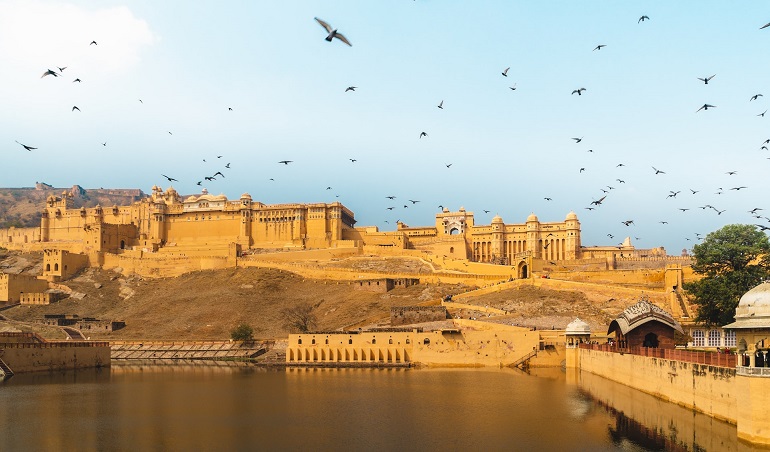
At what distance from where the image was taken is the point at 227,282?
7806cm

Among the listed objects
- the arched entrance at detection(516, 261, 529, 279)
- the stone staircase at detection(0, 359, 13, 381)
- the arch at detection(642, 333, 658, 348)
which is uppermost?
the arched entrance at detection(516, 261, 529, 279)

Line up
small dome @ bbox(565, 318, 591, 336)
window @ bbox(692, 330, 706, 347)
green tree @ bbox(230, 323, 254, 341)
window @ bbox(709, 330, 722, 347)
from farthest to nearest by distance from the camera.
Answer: green tree @ bbox(230, 323, 254, 341), small dome @ bbox(565, 318, 591, 336), window @ bbox(692, 330, 706, 347), window @ bbox(709, 330, 722, 347)

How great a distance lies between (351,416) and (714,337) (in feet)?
76.7

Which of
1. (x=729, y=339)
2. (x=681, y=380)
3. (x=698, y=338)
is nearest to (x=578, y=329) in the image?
(x=698, y=338)

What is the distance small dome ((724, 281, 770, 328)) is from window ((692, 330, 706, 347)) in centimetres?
2108

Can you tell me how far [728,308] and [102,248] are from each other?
239 ft

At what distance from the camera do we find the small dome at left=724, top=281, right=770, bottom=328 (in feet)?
67.0

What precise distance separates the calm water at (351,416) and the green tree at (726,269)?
9.33 m

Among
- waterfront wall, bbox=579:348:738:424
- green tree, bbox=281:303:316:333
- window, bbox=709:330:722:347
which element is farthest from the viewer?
green tree, bbox=281:303:316:333

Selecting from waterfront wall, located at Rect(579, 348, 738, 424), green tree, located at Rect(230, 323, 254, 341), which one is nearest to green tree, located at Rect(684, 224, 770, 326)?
waterfront wall, located at Rect(579, 348, 738, 424)

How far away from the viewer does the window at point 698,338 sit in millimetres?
41094

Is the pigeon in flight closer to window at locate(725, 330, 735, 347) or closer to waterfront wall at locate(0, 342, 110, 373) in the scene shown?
window at locate(725, 330, 735, 347)

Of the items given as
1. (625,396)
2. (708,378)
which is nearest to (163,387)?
(625,396)

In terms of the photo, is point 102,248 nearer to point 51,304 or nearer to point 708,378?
point 51,304
